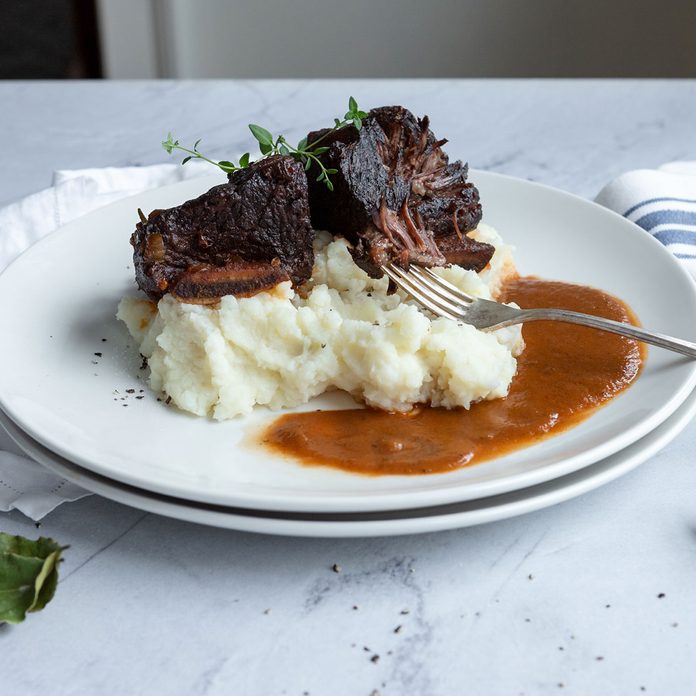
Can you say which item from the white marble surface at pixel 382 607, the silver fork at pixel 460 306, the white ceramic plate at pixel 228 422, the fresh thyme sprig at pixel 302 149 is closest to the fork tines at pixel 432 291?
the silver fork at pixel 460 306

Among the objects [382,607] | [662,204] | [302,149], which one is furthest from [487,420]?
[662,204]

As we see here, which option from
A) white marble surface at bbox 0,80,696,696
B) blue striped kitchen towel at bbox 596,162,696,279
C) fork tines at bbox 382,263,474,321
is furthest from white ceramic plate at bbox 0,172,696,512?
fork tines at bbox 382,263,474,321

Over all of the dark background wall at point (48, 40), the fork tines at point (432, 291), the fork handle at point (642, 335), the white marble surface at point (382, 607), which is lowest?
the dark background wall at point (48, 40)

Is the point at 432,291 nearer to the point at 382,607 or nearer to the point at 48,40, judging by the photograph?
the point at 382,607

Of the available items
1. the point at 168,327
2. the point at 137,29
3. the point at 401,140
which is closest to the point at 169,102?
the point at 137,29

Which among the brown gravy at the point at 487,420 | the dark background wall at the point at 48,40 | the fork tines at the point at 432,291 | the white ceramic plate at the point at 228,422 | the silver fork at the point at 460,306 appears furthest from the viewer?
the dark background wall at the point at 48,40

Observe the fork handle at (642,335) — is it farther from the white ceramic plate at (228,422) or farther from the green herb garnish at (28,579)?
the green herb garnish at (28,579)

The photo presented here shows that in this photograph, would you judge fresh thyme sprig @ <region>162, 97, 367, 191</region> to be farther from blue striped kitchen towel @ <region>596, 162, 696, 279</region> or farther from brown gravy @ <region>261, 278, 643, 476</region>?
blue striped kitchen towel @ <region>596, 162, 696, 279</region>
